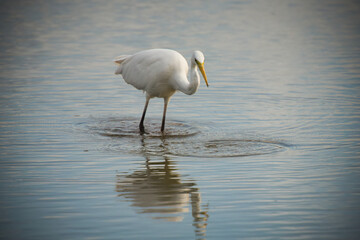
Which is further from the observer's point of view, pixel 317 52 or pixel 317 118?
pixel 317 52

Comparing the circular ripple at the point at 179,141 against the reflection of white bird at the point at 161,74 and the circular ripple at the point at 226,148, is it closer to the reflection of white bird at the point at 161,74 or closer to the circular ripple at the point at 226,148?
the circular ripple at the point at 226,148

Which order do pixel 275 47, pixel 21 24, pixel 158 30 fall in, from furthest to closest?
pixel 21 24 < pixel 158 30 < pixel 275 47

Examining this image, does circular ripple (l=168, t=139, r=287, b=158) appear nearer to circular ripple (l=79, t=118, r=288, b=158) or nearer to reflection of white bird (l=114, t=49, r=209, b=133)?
circular ripple (l=79, t=118, r=288, b=158)

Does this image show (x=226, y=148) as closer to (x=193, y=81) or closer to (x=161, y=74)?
(x=193, y=81)

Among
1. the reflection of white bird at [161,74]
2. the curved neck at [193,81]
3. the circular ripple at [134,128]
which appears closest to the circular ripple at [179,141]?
the circular ripple at [134,128]

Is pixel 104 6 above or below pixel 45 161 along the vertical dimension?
above

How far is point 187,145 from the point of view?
29.0ft

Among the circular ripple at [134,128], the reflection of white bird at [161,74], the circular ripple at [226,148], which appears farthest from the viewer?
the reflection of white bird at [161,74]

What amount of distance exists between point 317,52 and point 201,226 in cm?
→ 1321

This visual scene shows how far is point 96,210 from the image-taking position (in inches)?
239

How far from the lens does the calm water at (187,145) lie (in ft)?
19.2

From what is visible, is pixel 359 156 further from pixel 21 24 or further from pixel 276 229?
pixel 21 24

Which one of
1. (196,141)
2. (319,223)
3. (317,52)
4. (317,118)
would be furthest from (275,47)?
(319,223)

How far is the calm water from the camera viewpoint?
586 centimetres
